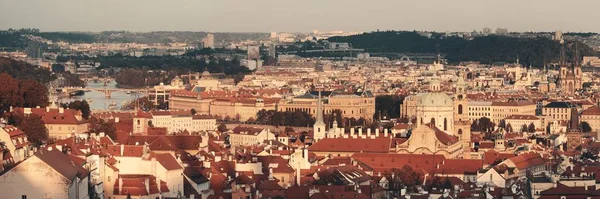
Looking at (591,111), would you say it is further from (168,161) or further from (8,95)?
(168,161)

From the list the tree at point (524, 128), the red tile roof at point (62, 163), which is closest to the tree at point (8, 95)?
the red tile roof at point (62, 163)

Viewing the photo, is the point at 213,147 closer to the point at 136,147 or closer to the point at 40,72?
the point at 136,147

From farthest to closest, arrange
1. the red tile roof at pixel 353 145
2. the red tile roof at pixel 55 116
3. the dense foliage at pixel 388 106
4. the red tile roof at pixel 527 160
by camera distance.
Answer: the dense foliage at pixel 388 106 → the red tile roof at pixel 353 145 → the red tile roof at pixel 527 160 → the red tile roof at pixel 55 116

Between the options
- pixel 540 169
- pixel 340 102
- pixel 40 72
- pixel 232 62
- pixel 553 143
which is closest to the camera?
pixel 540 169

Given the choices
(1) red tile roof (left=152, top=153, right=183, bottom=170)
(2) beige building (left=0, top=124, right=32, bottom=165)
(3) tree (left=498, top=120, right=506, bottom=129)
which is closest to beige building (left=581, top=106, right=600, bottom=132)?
(3) tree (left=498, top=120, right=506, bottom=129)

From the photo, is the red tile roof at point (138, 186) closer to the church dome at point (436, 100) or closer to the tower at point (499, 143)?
the tower at point (499, 143)

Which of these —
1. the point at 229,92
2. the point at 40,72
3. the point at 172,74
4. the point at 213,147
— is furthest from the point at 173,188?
the point at 172,74
